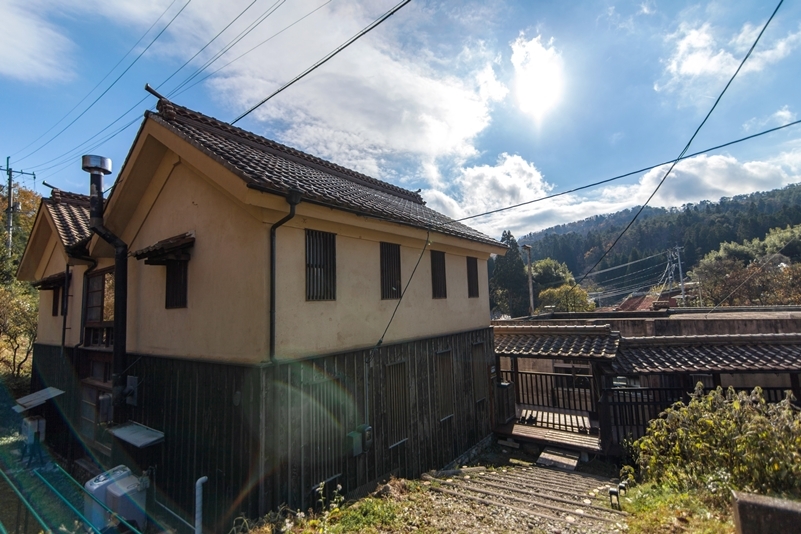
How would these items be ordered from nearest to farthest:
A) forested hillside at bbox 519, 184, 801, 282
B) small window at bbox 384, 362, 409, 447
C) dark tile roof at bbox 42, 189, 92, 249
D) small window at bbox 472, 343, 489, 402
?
small window at bbox 384, 362, 409, 447 < dark tile roof at bbox 42, 189, 92, 249 < small window at bbox 472, 343, 489, 402 < forested hillside at bbox 519, 184, 801, 282

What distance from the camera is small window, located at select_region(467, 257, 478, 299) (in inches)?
486

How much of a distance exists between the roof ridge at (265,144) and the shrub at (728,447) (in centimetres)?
1066

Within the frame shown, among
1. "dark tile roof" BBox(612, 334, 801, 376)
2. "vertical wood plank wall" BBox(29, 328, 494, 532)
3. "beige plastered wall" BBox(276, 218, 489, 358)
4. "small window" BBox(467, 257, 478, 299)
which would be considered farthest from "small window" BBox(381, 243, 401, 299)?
"dark tile roof" BBox(612, 334, 801, 376)

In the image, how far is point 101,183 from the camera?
30.0 feet

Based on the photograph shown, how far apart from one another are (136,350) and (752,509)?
35.0ft

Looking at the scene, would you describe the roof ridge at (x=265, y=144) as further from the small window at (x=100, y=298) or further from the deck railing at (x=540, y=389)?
the deck railing at (x=540, y=389)

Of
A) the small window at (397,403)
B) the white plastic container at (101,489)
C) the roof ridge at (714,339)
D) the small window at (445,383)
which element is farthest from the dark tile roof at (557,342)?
the white plastic container at (101,489)

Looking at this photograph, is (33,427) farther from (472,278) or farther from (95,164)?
(472,278)

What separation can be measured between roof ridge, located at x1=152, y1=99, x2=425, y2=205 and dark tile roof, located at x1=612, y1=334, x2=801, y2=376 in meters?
10.6

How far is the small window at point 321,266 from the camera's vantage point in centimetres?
683

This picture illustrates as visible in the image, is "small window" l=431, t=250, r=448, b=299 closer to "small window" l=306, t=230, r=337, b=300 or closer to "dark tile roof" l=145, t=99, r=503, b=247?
"dark tile roof" l=145, t=99, r=503, b=247

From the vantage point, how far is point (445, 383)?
10.3 meters

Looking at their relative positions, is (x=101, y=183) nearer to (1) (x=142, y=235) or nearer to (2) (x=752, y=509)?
(1) (x=142, y=235)

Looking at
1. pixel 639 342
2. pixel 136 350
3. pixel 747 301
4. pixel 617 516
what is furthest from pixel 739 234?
pixel 136 350
